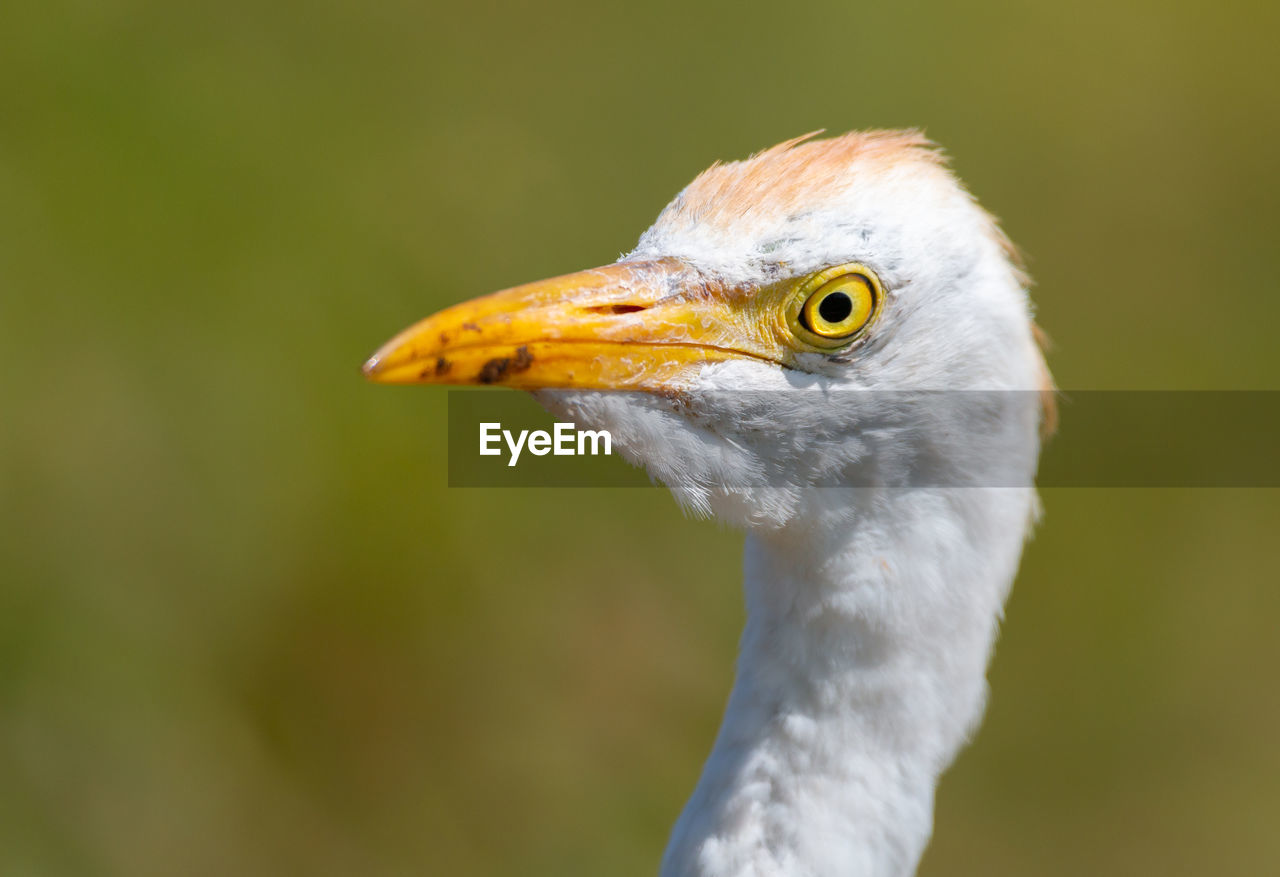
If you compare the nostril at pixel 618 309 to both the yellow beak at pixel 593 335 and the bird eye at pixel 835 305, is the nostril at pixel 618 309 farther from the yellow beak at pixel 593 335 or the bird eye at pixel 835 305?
the bird eye at pixel 835 305

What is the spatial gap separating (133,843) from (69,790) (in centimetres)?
39

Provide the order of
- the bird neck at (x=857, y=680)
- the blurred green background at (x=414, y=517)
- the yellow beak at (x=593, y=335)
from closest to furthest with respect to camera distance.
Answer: the yellow beak at (x=593, y=335), the bird neck at (x=857, y=680), the blurred green background at (x=414, y=517)

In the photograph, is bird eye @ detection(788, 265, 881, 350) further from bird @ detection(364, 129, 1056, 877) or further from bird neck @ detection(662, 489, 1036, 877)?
bird neck @ detection(662, 489, 1036, 877)

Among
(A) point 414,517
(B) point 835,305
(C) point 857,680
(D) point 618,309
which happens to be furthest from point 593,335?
(A) point 414,517

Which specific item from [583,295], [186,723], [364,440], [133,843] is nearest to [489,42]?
[364,440]

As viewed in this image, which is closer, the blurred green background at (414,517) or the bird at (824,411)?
the bird at (824,411)

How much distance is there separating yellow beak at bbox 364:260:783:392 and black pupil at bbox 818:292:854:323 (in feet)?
0.39

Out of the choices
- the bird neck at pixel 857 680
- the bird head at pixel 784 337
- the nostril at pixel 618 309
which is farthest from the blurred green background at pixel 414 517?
the nostril at pixel 618 309

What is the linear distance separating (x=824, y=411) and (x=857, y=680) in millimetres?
649

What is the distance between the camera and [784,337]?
2.65 m

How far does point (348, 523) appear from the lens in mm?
6227

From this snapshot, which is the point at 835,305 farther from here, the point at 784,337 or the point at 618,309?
the point at 618,309

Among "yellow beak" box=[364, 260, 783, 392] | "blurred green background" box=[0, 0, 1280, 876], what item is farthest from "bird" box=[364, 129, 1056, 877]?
"blurred green background" box=[0, 0, 1280, 876]

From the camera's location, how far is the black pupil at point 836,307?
261 centimetres
